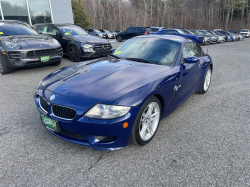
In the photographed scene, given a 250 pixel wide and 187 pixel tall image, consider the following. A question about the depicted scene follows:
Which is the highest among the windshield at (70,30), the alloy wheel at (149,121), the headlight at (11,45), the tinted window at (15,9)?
the tinted window at (15,9)

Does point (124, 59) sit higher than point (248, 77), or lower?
higher

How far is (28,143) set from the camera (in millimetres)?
2535

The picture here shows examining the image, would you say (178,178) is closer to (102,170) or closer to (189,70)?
(102,170)

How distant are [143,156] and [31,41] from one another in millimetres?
5226

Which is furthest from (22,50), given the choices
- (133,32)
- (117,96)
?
(133,32)

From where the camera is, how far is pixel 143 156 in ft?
7.64

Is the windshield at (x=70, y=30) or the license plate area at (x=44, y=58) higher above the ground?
the windshield at (x=70, y=30)

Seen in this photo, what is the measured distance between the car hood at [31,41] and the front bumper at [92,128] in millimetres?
4134

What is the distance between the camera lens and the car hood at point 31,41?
5.54 m

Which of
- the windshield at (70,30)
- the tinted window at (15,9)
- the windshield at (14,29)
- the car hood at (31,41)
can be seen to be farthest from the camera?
the tinted window at (15,9)

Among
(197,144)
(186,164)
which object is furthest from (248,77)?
(186,164)

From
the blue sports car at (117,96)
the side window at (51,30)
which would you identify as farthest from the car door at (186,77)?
the side window at (51,30)

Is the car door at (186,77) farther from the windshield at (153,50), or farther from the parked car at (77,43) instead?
the parked car at (77,43)

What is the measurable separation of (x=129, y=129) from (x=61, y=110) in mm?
821
